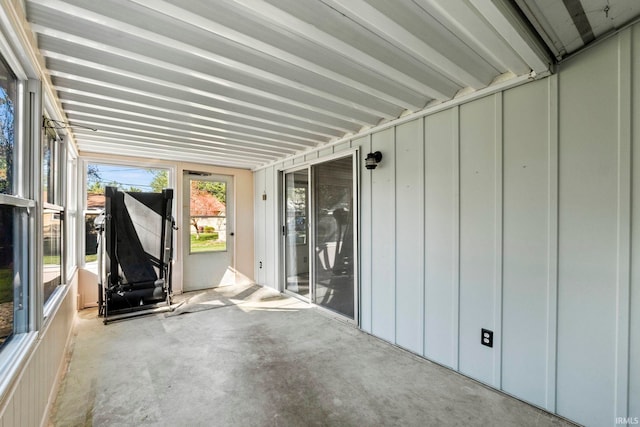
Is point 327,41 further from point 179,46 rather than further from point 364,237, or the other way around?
point 364,237

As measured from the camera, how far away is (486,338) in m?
2.33

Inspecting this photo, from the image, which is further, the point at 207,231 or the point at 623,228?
the point at 207,231

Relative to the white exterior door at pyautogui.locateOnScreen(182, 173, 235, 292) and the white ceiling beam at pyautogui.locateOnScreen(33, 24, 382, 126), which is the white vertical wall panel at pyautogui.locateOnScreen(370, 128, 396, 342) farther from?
the white exterior door at pyautogui.locateOnScreen(182, 173, 235, 292)

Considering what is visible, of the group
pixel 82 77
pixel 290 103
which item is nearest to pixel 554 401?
pixel 290 103

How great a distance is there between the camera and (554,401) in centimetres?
198

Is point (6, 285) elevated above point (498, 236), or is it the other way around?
point (498, 236)

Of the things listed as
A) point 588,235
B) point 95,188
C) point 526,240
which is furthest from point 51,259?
point 588,235

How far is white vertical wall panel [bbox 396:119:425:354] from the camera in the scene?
9.23 ft

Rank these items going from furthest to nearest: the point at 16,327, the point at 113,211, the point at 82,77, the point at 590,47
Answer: the point at 113,211 < the point at 82,77 < the point at 590,47 < the point at 16,327

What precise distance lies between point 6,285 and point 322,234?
317cm

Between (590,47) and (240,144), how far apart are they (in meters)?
3.60

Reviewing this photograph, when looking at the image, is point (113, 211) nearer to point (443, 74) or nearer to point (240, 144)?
point (240, 144)

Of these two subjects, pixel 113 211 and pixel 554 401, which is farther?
pixel 113 211

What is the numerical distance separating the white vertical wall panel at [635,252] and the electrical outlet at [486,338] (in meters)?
0.76
